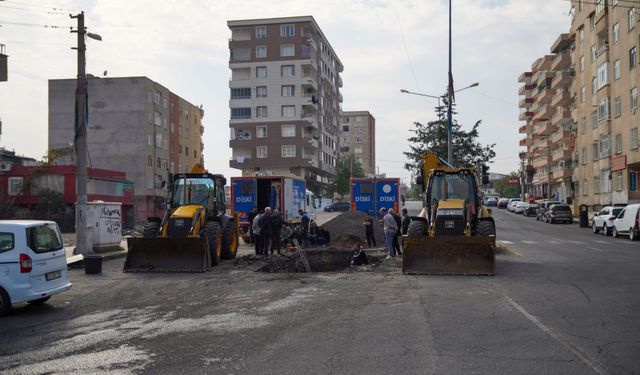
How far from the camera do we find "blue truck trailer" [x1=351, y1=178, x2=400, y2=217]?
104 feet

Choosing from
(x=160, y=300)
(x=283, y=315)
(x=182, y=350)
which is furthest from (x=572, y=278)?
(x=182, y=350)

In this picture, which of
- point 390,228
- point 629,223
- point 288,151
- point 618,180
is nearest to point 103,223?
point 390,228

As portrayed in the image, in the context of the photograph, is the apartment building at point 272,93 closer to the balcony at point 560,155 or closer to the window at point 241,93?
the window at point 241,93

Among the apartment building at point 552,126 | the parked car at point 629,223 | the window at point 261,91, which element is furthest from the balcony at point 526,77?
the parked car at point 629,223

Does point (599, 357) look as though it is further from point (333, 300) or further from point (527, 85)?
point (527, 85)

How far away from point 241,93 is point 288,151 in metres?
9.46

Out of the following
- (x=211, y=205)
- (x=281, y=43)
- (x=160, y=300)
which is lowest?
(x=160, y=300)

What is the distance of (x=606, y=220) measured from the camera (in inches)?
1410

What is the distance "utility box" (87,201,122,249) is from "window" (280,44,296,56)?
56.4 m

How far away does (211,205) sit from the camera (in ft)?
67.9

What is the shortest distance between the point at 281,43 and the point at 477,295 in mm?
70309

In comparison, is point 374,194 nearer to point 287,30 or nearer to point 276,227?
point 276,227

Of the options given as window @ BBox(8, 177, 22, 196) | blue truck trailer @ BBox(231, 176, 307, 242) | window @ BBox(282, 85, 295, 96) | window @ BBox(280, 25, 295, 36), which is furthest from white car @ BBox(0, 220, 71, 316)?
window @ BBox(280, 25, 295, 36)

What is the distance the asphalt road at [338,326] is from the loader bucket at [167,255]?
193 centimetres
